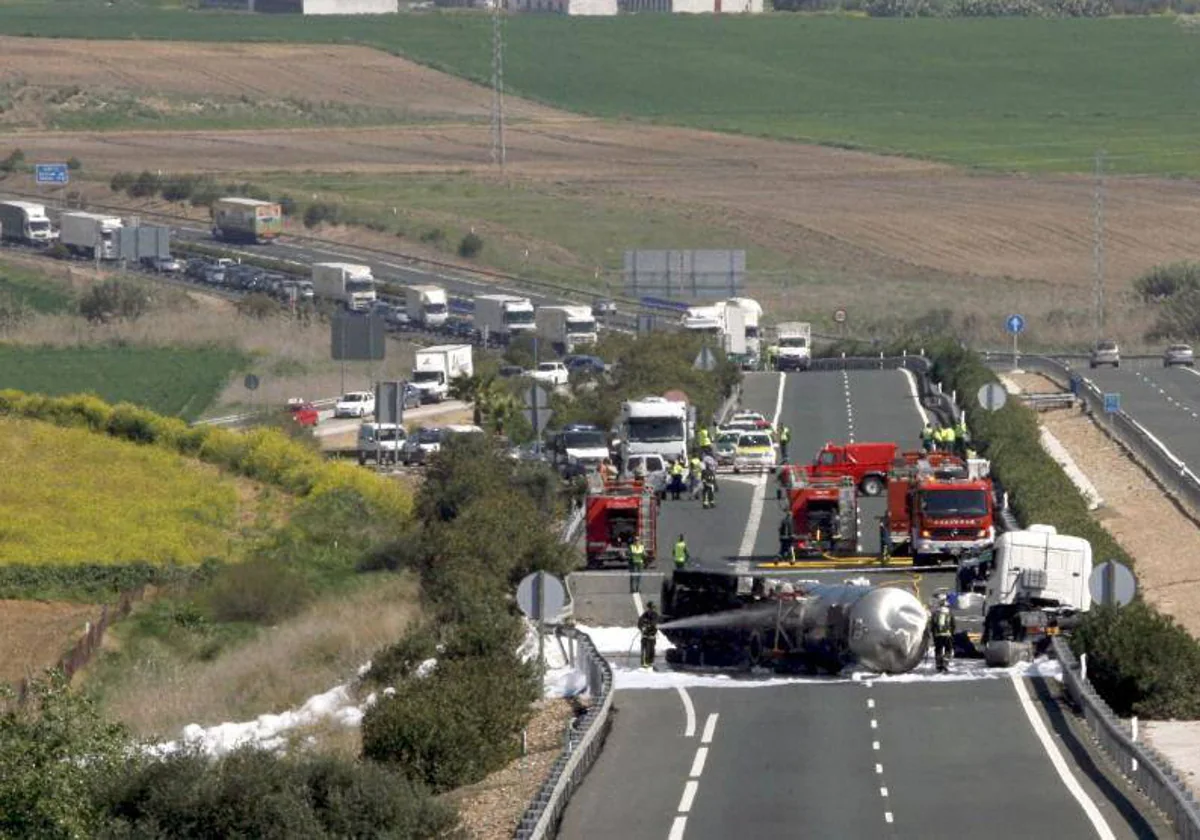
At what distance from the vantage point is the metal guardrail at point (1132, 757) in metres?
26.0

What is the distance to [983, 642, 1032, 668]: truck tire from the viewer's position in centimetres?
3791

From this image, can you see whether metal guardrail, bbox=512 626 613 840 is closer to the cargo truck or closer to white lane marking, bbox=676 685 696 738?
white lane marking, bbox=676 685 696 738

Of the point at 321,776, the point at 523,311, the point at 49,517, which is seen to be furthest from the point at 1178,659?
the point at 523,311

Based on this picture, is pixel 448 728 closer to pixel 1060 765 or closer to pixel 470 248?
pixel 1060 765

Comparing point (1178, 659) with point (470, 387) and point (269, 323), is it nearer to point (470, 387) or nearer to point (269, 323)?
point (470, 387)

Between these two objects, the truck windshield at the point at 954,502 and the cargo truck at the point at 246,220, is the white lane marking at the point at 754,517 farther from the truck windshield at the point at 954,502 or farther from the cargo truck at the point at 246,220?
the cargo truck at the point at 246,220

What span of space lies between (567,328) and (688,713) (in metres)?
70.1

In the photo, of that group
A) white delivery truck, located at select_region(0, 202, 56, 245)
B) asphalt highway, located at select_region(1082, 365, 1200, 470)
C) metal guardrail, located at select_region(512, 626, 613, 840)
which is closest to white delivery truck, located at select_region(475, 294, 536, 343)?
asphalt highway, located at select_region(1082, 365, 1200, 470)

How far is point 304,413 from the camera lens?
85.4m

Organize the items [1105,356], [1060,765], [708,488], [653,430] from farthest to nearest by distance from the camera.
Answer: [1105,356] < [653,430] < [708,488] < [1060,765]

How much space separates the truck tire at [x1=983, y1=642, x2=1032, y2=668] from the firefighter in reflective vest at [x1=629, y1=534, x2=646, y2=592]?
10.6m

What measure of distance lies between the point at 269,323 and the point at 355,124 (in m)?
80.4

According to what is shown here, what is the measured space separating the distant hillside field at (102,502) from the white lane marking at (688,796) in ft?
99.3

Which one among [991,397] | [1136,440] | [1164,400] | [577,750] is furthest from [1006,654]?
[1164,400]
